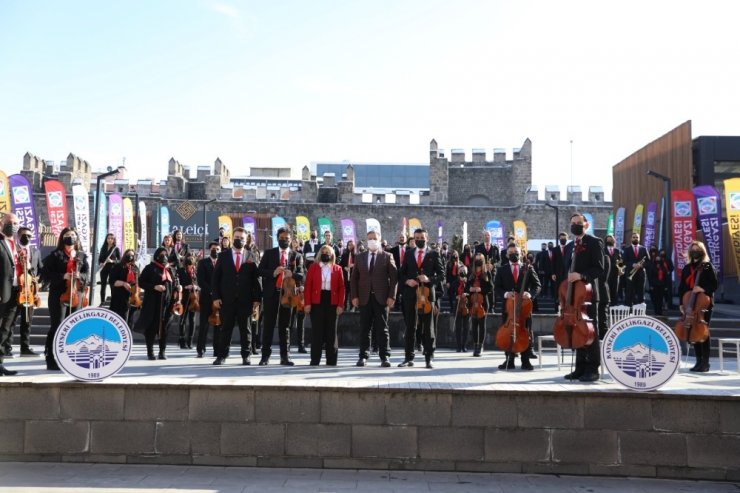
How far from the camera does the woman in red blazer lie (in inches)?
368

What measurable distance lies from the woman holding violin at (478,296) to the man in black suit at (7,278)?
659 centimetres

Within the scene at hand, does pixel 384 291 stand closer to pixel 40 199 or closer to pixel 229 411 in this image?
pixel 229 411

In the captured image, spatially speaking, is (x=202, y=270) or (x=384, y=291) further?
(x=202, y=270)

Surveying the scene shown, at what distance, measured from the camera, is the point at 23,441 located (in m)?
6.95

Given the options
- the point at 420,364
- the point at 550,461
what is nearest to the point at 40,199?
the point at 420,364

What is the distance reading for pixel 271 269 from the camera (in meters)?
9.68

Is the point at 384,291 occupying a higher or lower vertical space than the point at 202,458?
higher

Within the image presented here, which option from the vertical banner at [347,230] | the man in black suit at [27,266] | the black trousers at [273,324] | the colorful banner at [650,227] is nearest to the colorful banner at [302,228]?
the vertical banner at [347,230]

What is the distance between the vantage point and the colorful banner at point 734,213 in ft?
60.0

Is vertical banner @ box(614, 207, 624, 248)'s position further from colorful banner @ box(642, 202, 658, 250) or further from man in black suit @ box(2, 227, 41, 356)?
man in black suit @ box(2, 227, 41, 356)

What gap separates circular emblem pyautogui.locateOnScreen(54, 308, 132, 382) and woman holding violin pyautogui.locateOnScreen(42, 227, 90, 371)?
1922 millimetres

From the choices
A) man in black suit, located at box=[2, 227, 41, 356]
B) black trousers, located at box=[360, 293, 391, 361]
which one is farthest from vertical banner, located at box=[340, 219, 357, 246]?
black trousers, located at box=[360, 293, 391, 361]

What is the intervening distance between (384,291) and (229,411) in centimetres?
321

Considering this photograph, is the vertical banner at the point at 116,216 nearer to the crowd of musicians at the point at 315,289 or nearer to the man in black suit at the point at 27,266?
the man in black suit at the point at 27,266
